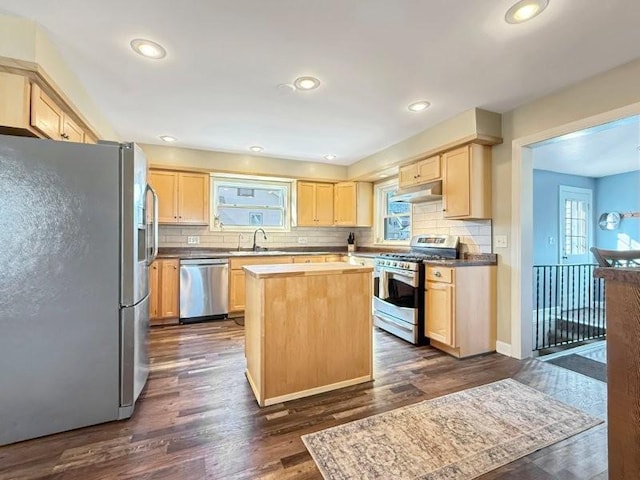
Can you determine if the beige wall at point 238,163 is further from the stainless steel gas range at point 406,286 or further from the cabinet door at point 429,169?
the stainless steel gas range at point 406,286

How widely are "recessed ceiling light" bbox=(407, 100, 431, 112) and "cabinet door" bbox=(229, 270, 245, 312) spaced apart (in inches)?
119

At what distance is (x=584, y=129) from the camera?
96.7 inches

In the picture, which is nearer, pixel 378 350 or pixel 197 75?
pixel 197 75

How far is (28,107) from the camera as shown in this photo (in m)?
1.93

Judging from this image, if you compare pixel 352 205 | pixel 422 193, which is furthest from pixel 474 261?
pixel 352 205

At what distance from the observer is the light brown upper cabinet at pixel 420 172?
3.57m

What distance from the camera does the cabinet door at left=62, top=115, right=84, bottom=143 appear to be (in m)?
2.42

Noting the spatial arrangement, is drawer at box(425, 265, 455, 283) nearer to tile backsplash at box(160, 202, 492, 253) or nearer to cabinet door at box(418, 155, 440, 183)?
tile backsplash at box(160, 202, 492, 253)

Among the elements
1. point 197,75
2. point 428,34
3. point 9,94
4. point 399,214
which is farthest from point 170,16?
point 399,214

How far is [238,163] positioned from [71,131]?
2.26m

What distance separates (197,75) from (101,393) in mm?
2352

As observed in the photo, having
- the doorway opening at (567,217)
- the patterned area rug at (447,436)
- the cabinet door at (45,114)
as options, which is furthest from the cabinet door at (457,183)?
the cabinet door at (45,114)

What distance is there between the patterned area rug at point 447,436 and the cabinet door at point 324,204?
3.56m

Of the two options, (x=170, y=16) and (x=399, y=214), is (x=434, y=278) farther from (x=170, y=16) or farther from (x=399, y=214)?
(x=170, y=16)
